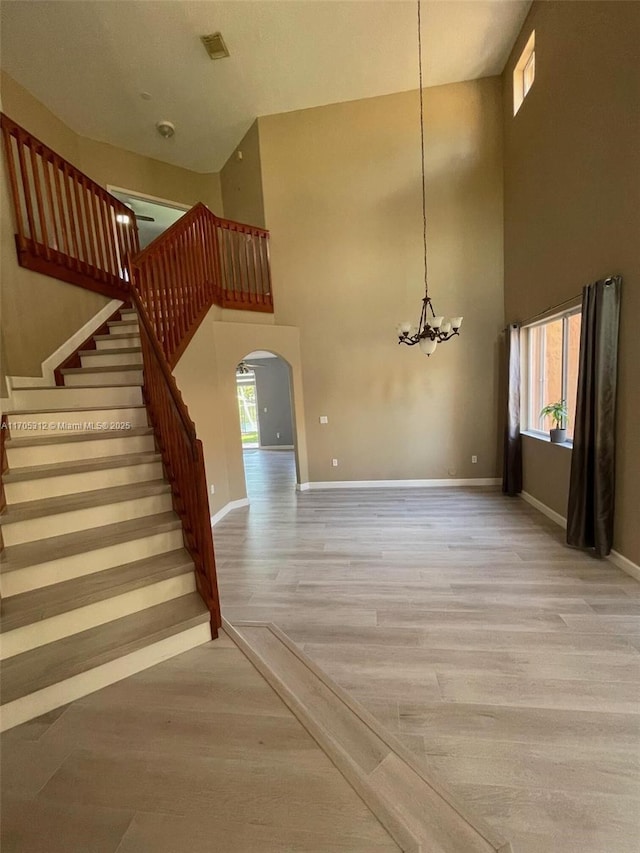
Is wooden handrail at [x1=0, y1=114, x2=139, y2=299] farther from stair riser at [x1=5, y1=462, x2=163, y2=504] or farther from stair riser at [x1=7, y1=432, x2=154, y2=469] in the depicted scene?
stair riser at [x1=5, y1=462, x2=163, y2=504]

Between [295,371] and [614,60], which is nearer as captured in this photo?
[614,60]

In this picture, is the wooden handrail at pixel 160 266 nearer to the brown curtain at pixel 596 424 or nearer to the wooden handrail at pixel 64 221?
the wooden handrail at pixel 64 221

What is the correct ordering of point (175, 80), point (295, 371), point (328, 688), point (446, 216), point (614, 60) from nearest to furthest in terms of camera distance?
point (328, 688)
point (614, 60)
point (175, 80)
point (446, 216)
point (295, 371)

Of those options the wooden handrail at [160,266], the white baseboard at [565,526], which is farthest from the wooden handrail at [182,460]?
the white baseboard at [565,526]

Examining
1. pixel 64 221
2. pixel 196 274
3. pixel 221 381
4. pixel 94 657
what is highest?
pixel 64 221

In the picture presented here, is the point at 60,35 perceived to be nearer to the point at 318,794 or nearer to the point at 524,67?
the point at 524,67

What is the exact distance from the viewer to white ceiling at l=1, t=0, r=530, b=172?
3.64 m

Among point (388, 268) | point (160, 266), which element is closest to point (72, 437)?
point (160, 266)

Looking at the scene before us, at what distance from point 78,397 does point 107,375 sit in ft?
1.15

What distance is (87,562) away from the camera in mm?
2152

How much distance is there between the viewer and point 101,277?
406cm

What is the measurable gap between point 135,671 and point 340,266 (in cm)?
526

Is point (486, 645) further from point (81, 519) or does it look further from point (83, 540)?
point (81, 519)

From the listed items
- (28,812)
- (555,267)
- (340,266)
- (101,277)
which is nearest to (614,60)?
(555,267)
